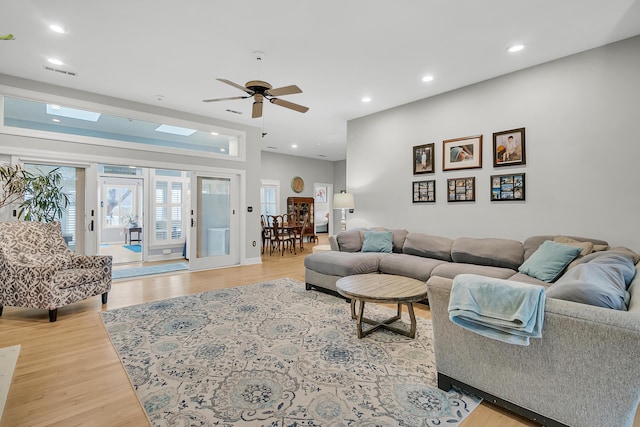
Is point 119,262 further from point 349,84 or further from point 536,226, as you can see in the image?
point 536,226

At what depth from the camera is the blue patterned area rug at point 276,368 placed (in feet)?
5.74

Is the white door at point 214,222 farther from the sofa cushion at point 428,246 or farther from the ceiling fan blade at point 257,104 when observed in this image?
the sofa cushion at point 428,246

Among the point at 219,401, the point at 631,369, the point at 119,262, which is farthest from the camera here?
the point at 119,262

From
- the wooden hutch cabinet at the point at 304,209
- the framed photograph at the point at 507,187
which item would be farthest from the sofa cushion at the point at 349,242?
the wooden hutch cabinet at the point at 304,209

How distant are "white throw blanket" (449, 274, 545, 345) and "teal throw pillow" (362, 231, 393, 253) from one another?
2.92 m

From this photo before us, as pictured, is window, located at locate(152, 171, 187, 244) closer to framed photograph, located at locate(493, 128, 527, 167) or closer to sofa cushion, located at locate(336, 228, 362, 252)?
sofa cushion, located at locate(336, 228, 362, 252)

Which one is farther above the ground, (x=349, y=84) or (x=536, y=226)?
(x=349, y=84)

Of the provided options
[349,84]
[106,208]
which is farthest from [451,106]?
[106,208]

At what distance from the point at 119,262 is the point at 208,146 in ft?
10.6

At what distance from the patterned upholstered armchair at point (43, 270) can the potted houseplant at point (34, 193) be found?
1.89 ft

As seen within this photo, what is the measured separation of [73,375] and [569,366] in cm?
308

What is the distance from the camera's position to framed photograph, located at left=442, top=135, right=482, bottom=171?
432 centimetres

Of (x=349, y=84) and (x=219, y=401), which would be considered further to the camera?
(x=349, y=84)

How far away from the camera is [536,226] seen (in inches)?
149
